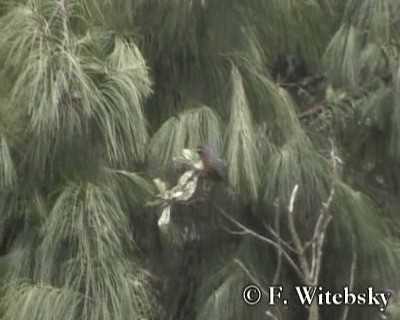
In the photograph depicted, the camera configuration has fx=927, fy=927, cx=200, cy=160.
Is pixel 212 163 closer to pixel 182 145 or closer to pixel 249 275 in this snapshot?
pixel 182 145

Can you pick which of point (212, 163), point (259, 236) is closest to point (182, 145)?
point (212, 163)

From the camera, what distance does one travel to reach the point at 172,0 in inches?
57.1

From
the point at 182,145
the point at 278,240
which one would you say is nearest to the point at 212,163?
the point at 182,145

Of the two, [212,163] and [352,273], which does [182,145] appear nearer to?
[212,163]

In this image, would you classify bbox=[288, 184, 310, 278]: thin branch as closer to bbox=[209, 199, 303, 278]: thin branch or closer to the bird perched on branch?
bbox=[209, 199, 303, 278]: thin branch

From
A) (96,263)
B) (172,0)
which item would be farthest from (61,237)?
(172,0)

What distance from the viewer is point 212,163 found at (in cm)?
137

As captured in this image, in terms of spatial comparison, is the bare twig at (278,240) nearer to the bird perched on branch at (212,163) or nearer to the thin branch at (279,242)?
the thin branch at (279,242)

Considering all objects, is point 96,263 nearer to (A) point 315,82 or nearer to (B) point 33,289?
(B) point 33,289

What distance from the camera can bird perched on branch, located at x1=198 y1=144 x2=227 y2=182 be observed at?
1.36 metres

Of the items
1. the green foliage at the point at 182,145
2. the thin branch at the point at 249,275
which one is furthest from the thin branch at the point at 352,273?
the thin branch at the point at 249,275

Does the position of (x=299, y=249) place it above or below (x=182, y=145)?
below

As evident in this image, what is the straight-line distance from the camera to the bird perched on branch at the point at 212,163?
4.47ft

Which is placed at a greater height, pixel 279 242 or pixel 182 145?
pixel 182 145
